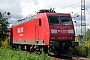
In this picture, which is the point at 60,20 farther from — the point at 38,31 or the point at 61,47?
the point at 38,31

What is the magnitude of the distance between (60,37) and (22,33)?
347 inches

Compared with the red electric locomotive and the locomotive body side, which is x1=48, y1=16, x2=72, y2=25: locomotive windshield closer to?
the red electric locomotive

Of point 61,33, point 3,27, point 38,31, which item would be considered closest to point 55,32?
point 61,33

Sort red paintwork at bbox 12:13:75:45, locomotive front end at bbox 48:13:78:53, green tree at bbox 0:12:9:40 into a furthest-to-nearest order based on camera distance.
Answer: green tree at bbox 0:12:9:40
red paintwork at bbox 12:13:75:45
locomotive front end at bbox 48:13:78:53

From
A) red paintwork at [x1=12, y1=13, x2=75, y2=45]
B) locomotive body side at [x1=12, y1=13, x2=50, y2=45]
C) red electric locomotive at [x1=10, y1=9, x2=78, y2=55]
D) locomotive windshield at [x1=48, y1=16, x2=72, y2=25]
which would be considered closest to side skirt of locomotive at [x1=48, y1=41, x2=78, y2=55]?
red electric locomotive at [x1=10, y1=9, x2=78, y2=55]

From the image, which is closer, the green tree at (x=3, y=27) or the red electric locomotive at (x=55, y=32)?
the red electric locomotive at (x=55, y=32)

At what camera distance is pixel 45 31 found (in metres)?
18.3

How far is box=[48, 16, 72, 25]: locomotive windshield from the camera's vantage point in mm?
18328

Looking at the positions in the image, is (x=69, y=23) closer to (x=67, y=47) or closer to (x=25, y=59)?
(x=67, y=47)

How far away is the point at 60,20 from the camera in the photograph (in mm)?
18578

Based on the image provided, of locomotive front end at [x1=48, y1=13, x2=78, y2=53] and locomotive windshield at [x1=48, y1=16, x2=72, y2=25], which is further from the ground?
locomotive windshield at [x1=48, y1=16, x2=72, y2=25]

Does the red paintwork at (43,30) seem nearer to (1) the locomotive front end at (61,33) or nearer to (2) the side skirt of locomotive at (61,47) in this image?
(1) the locomotive front end at (61,33)

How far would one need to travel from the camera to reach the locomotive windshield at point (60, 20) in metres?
18.3

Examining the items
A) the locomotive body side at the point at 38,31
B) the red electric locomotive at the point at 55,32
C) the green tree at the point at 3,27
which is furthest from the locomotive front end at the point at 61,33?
the green tree at the point at 3,27
